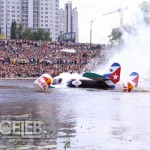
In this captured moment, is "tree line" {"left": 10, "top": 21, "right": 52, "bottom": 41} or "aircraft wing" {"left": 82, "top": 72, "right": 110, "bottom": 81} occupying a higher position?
"tree line" {"left": 10, "top": 21, "right": 52, "bottom": 41}

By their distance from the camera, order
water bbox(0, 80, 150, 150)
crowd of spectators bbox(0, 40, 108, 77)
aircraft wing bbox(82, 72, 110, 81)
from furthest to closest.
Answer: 1. crowd of spectators bbox(0, 40, 108, 77)
2. aircraft wing bbox(82, 72, 110, 81)
3. water bbox(0, 80, 150, 150)

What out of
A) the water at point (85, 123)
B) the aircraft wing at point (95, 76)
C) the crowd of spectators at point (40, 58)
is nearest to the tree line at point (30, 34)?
the crowd of spectators at point (40, 58)

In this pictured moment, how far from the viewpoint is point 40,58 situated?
73000 millimetres

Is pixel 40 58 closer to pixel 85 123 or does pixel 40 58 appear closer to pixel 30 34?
pixel 85 123

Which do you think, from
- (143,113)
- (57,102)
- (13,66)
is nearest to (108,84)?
(57,102)

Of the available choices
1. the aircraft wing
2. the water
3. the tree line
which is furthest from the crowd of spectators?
the tree line

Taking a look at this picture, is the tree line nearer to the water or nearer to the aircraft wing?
the aircraft wing

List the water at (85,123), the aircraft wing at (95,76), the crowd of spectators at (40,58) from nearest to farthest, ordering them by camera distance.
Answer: the water at (85,123) < the aircraft wing at (95,76) < the crowd of spectators at (40,58)

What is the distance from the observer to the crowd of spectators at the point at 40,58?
229 feet

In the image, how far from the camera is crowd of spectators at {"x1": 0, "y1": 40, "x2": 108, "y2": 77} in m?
69.7

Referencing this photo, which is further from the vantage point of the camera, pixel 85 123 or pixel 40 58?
pixel 40 58

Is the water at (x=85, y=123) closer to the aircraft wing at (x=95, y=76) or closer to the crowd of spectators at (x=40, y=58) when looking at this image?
the aircraft wing at (x=95, y=76)

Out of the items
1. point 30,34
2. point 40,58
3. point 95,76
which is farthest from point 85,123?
point 30,34

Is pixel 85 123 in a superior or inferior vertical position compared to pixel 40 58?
inferior
